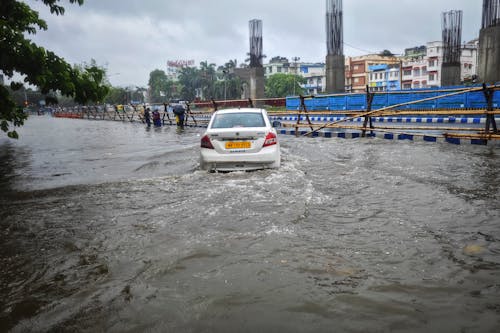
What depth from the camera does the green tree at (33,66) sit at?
7434 mm

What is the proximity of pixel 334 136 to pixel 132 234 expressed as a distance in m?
11.3

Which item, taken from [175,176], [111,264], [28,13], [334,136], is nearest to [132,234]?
[111,264]

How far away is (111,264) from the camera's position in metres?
3.56

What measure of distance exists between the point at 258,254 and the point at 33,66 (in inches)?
263

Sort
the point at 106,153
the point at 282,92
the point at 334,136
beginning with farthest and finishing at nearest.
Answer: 1. the point at 282,92
2. the point at 334,136
3. the point at 106,153

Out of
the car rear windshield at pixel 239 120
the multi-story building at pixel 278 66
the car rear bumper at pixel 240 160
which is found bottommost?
the car rear bumper at pixel 240 160

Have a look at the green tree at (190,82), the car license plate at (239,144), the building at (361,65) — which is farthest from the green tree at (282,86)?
the car license plate at (239,144)

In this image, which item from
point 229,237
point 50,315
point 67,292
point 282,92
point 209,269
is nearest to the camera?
point 50,315

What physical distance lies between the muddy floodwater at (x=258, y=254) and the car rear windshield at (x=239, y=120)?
1062mm

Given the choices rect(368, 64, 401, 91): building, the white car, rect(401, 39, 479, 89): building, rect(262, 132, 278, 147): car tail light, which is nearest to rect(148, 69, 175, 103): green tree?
rect(368, 64, 401, 91): building

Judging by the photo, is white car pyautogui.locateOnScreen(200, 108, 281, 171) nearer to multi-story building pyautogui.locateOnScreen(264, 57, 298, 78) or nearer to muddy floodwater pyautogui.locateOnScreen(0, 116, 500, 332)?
muddy floodwater pyautogui.locateOnScreen(0, 116, 500, 332)

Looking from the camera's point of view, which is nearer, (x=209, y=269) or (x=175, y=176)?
(x=209, y=269)

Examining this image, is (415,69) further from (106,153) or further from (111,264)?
(111,264)

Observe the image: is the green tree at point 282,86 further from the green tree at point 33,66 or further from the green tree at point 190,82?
the green tree at point 33,66
